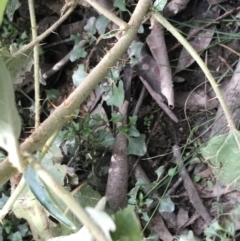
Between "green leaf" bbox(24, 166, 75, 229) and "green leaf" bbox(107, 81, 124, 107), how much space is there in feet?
1.08

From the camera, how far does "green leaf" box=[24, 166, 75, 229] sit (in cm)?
84

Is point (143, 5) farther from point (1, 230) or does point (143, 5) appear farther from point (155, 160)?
point (1, 230)

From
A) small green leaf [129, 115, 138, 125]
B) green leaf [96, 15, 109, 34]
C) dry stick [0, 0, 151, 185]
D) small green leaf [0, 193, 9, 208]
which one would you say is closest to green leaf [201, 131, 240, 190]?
small green leaf [129, 115, 138, 125]

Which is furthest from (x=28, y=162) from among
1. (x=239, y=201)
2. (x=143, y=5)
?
(x=239, y=201)

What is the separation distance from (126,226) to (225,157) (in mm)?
535

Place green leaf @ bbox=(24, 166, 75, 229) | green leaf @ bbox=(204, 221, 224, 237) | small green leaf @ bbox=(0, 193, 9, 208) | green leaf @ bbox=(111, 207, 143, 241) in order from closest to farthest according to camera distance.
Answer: green leaf @ bbox=(111, 207, 143, 241)
green leaf @ bbox=(24, 166, 75, 229)
green leaf @ bbox=(204, 221, 224, 237)
small green leaf @ bbox=(0, 193, 9, 208)

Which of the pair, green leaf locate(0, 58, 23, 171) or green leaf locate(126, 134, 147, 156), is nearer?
green leaf locate(0, 58, 23, 171)

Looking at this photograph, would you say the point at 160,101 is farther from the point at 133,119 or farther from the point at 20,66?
the point at 20,66

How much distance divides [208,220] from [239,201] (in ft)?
0.30

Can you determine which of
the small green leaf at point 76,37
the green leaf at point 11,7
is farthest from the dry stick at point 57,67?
the green leaf at point 11,7

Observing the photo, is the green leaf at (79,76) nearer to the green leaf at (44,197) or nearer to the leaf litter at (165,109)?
the leaf litter at (165,109)

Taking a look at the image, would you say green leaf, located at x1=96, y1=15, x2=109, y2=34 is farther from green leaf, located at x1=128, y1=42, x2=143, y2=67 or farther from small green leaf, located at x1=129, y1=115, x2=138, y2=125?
small green leaf, located at x1=129, y1=115, x2=138, y2=125

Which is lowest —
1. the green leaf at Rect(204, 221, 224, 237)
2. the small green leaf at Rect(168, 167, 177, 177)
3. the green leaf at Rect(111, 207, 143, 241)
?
the green leaf at Rect(204, 221, 224, 237)

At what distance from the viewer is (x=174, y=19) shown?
3.99 feet
